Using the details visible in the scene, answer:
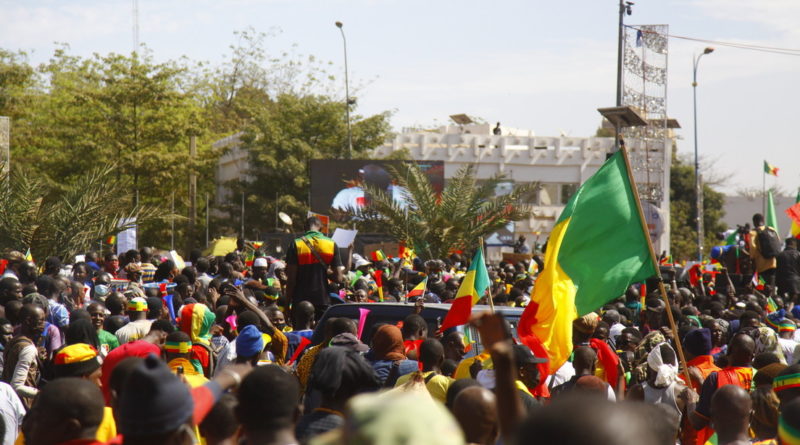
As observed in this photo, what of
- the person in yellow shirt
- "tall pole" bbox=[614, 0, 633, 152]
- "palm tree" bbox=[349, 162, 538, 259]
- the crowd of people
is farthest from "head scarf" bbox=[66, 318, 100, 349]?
"tall pole" bbox=[614, 0, 633, 152]

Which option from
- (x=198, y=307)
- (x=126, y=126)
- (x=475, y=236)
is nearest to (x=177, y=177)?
(x=126, y=126)

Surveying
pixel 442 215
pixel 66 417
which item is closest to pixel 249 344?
pixel 66 417

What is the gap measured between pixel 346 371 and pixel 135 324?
14.7 feet

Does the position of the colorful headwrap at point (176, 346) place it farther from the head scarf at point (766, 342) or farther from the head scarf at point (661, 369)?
the head scarf at point (766, 342)

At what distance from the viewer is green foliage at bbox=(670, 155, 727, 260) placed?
197 feet

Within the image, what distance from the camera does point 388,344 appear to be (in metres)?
6.36

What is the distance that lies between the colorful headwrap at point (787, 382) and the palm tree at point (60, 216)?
14605mm

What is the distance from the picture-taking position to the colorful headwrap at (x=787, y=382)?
16.7 feet

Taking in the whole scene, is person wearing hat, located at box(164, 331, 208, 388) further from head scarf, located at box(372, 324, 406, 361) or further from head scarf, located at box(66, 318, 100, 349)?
head scarf, located at box(372, 324, 406, 361)

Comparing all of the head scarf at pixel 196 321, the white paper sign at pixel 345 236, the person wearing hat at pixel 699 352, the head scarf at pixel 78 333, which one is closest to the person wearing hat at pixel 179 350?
the head scarf at pixel 78 333

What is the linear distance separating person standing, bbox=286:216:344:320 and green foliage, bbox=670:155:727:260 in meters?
50.8

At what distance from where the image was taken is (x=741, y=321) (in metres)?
9.29

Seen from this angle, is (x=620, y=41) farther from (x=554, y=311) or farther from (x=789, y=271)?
(x=554, y=311)

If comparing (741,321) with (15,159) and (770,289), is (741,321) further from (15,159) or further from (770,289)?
(15,159)
